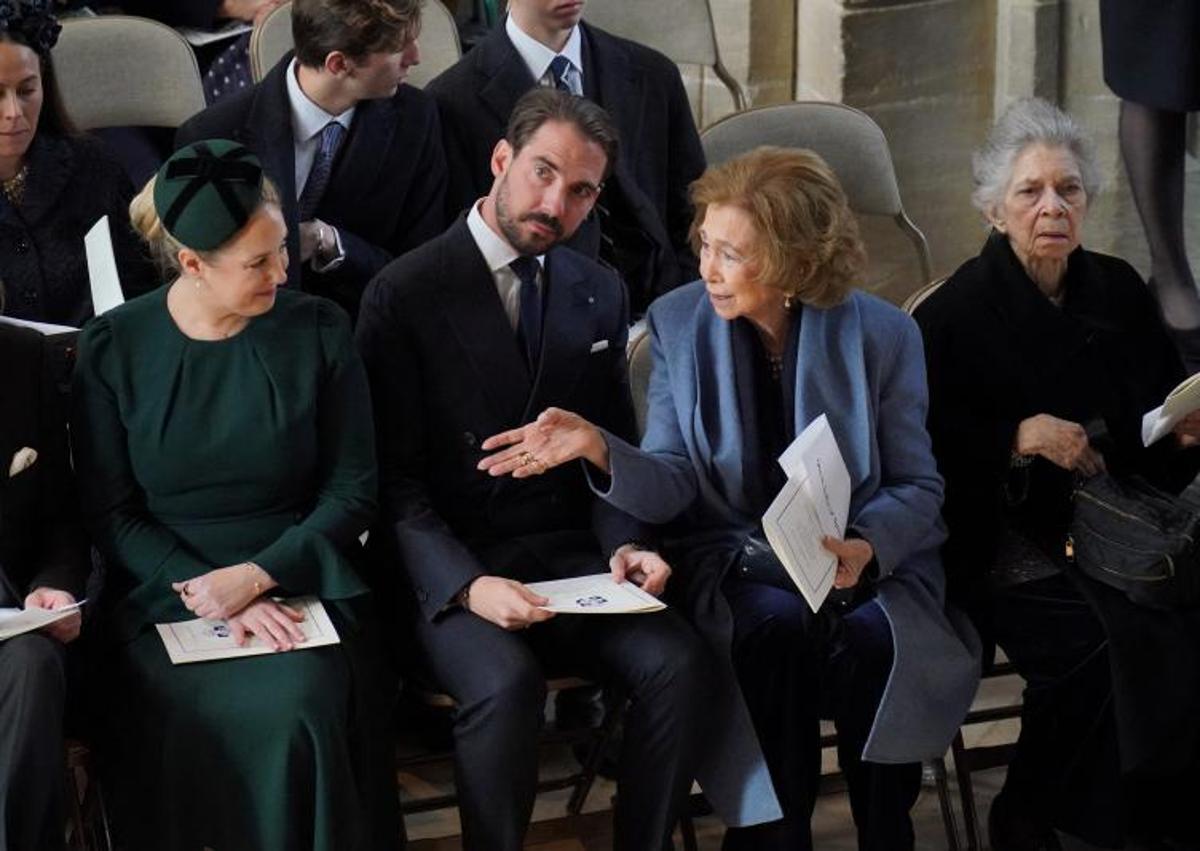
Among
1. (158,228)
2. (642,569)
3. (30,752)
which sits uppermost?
(158,228)

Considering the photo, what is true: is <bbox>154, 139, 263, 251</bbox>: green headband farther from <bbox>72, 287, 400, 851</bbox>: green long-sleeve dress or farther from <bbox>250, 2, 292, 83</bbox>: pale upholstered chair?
<bbox>250, 2, 292, 83</bbox>: pale upholstered chair

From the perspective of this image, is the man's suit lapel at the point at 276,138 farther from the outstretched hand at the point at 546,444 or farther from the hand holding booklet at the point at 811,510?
the hand holding booklet at the point at 811,510

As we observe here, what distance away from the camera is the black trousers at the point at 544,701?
411cm

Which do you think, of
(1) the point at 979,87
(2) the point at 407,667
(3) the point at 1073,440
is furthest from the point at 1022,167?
(1) the point at 979,87

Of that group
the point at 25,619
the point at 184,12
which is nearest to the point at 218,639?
the point at 25,619

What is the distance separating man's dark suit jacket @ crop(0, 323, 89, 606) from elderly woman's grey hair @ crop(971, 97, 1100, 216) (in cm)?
201

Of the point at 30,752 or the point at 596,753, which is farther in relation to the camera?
the point at 596,753

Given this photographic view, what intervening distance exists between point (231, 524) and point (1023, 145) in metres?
1.88

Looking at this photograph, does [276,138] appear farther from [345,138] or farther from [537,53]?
[537,53]

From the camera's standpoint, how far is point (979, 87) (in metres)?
6.90

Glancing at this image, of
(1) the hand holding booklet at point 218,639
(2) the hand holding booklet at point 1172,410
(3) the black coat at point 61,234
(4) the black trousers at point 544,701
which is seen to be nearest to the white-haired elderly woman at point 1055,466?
(2) the hand holding booklet at point 1172,410

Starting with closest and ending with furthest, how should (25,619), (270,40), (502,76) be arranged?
1. (25,619)
2. (502,76)
3. (270,40)

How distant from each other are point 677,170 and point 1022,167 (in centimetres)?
103

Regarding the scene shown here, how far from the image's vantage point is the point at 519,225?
442cm
